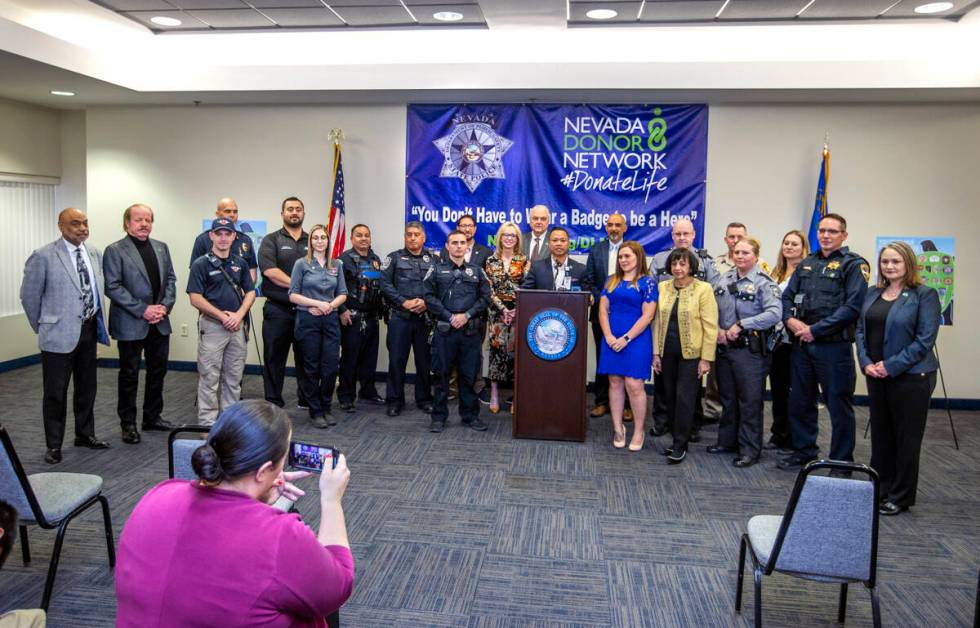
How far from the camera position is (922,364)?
3.85 metres

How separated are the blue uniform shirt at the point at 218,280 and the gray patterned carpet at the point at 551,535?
108cm

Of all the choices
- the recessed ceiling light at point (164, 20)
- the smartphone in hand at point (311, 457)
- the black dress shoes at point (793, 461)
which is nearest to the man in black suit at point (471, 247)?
the black dress shoes at point (793, 461)

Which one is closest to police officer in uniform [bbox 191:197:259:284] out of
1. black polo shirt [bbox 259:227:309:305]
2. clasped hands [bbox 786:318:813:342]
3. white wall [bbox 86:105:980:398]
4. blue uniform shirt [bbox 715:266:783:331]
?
black polo shirt [bbox 259:227:309:305]

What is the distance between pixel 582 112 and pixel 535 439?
127 inches

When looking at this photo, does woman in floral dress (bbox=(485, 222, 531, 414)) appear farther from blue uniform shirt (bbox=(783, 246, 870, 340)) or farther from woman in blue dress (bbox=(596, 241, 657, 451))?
blue uniform shirt (bbox=(783, 246, 870, 340))

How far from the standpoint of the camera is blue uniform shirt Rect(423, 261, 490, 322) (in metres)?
5.52

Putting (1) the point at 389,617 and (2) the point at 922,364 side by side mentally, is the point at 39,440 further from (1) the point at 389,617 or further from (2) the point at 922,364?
(2) the point at 922,364

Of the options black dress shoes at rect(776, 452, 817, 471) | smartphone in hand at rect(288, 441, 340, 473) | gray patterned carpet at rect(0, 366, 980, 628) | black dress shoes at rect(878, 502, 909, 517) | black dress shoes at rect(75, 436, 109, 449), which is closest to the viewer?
smartphone in hand at rect(288, 441, 340, 473)

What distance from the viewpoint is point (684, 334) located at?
4.79 meters

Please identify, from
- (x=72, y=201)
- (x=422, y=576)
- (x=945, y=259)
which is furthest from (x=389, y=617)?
(x=72, y=201)

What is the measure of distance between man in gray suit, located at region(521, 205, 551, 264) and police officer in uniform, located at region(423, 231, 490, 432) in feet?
2.69

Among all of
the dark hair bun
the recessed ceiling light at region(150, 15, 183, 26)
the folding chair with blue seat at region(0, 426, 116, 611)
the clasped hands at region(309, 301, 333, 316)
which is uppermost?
the recessed ceiling light at region(150, 15, 183, 26)

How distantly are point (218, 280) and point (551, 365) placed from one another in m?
2.46

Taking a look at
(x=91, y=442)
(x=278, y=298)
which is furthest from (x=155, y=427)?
(x=278, y=298)
